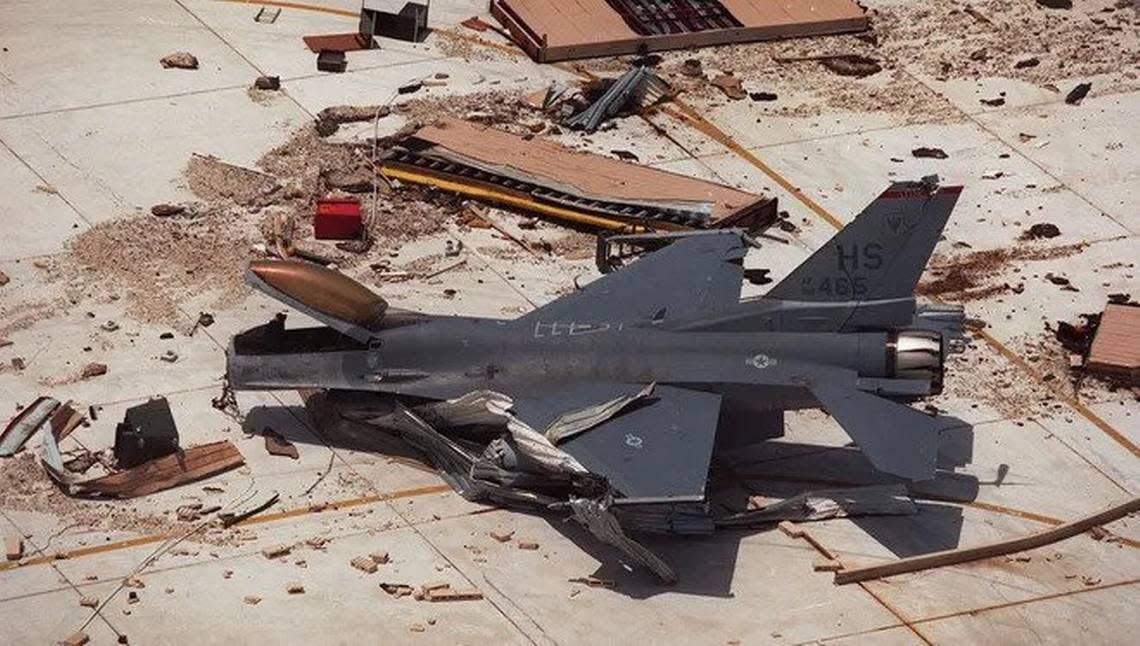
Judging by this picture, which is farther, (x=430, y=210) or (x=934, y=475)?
(x=430, y=210)

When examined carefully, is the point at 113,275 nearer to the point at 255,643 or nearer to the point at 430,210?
the point at 430,210

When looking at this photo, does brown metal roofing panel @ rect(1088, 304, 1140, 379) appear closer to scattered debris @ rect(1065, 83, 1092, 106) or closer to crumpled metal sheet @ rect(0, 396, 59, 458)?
scattered debris @ rect(1065, 83, 1092, 106)

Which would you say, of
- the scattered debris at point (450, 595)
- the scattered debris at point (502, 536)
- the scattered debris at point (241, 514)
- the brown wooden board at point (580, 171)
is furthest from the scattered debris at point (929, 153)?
the scattered debris at point (241, 514)

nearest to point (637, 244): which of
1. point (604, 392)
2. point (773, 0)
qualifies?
point (604, 392)

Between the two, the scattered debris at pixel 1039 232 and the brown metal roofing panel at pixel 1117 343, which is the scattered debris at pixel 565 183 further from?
the brown metal roofing panel at pixel 1117 343

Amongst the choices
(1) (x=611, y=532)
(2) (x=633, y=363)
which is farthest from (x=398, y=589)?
(2) (x=633, y=363)

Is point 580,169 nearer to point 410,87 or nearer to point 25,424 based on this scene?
point 410,87

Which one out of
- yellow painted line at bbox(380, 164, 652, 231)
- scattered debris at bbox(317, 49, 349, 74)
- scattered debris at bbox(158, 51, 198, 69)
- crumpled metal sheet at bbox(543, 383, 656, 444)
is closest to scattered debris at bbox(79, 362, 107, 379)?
crumpled metal sheet at bbox(543, 383, 656, 444)

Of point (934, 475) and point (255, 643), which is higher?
point (934, 475)
